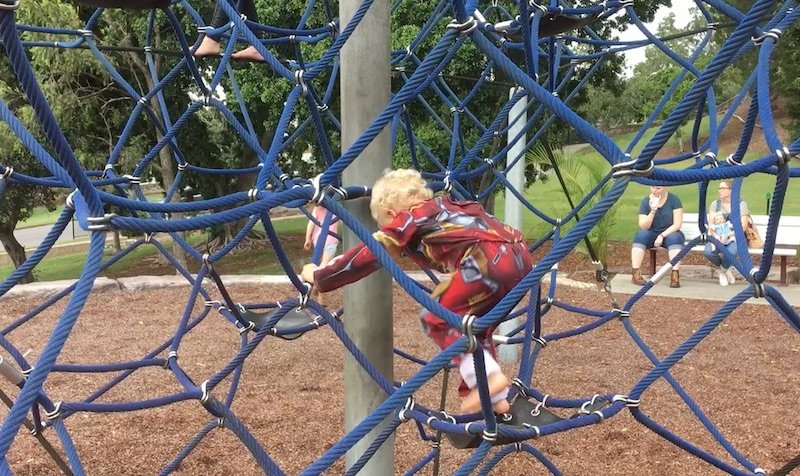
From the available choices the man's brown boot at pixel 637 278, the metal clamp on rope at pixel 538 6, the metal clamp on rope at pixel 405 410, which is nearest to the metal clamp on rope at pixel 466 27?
the metal clamp on rope at pixel 405 410

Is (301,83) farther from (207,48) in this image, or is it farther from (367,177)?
(207,48)

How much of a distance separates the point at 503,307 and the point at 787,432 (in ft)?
7.24

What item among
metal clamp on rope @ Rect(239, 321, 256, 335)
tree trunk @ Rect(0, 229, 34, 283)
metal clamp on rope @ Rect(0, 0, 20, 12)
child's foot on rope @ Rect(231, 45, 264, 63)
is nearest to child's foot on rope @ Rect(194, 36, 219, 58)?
child's foot on rope @ Rect(231, 45, 264, 63)

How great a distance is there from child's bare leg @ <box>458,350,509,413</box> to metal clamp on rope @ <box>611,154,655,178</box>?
0.61 metres

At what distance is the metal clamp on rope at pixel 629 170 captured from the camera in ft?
3.34

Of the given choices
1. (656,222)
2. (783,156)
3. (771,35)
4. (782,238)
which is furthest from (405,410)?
(782,238)

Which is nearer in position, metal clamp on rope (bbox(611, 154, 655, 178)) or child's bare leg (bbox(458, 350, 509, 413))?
metal clamp on rope (bbox(611, 154, 655, 178))

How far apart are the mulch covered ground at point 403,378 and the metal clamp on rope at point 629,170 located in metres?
1.62

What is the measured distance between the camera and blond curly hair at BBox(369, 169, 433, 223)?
4.85 ft

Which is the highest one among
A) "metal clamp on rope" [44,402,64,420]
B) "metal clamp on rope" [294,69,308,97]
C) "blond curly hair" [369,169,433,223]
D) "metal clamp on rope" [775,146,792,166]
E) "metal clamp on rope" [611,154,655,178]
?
"metal clamp on rope" [294,69,308,97]

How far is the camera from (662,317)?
4.65 m

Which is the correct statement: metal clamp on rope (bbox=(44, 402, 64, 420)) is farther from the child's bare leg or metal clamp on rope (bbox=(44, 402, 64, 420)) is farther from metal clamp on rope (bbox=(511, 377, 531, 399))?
metal clamp on rope (bbox=(511, 377, 531, 399))

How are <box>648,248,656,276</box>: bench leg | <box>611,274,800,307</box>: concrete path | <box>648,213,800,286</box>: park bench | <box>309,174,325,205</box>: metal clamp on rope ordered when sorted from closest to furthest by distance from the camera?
<box>309,174,325,205</box>: metal clamp on rope, <box>611,274,800,307</box>: concrete path, <box>648,213,800,286</box>: park bench, <box>648,248,656,276</box>: bench leg

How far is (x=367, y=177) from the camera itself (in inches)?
61.9
